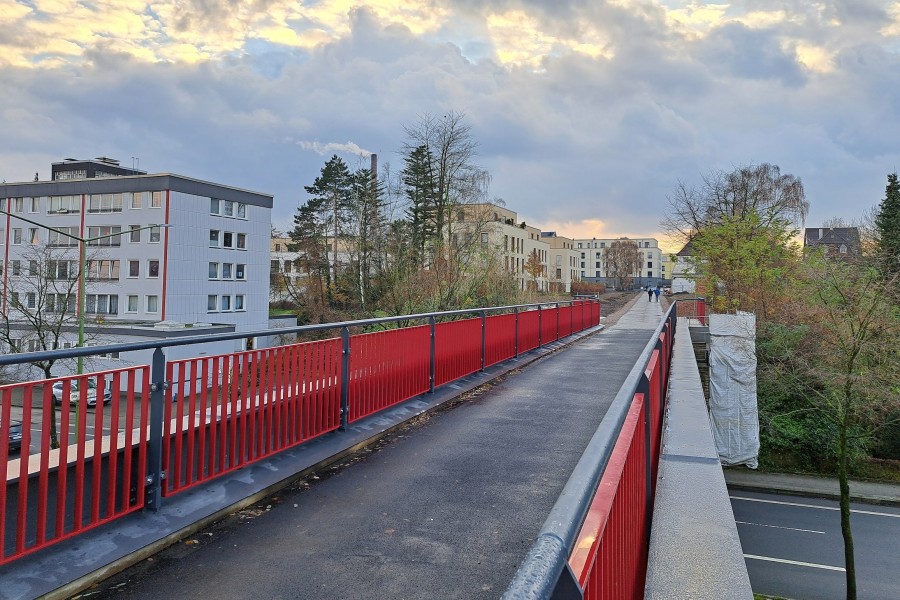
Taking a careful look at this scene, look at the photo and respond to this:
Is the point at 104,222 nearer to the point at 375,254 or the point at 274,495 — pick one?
the point at 375,254

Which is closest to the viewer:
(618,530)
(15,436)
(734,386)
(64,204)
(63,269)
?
(618,530)

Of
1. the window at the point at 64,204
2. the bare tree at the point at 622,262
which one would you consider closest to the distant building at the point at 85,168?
the window at the point at 64,204

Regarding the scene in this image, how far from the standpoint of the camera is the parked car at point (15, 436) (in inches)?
115

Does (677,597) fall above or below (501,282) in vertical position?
below

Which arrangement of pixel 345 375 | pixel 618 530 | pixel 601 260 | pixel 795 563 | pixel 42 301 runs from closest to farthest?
pixel 618 530, pixel 345 375, pixel 795 563, pixel 42 301, pixel 601 260

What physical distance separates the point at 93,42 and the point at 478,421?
76.1 feet

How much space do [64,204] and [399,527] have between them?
54.6 metres

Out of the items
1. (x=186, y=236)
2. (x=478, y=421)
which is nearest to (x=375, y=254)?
(x=186, y=236)

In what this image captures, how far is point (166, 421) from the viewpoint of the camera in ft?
12.7

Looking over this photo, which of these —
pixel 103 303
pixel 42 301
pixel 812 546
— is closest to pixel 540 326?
pixel 812 546

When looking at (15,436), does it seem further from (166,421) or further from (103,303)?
(103,303)

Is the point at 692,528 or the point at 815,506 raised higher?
the point at 692,528

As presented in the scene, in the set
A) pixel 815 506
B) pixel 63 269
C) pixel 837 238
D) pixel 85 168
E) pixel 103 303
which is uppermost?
pixel 85 168

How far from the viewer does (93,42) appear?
21688 millimetres
